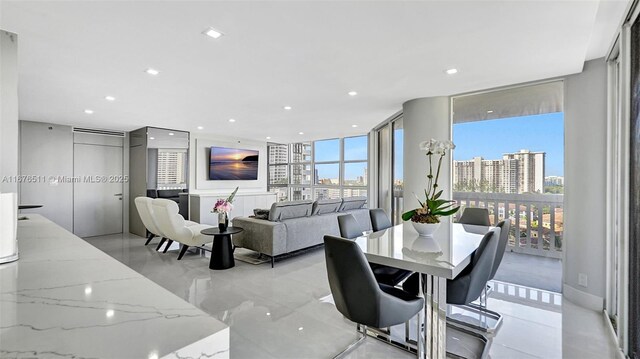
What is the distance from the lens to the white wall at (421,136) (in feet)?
13.1

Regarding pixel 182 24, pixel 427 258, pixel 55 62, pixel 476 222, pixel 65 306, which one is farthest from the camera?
pixel 476 222

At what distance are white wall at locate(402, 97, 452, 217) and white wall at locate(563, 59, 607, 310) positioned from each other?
4.16 feet

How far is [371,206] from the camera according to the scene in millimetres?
6965

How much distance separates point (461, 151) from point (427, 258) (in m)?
2.90

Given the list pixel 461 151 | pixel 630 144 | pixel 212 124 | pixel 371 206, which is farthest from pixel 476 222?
pixel 212 124

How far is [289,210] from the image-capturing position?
438cm

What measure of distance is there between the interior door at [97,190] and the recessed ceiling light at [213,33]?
575cm

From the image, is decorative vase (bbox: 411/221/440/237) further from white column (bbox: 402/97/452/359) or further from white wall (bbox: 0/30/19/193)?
white wall (bbox: 0/30/19/193)

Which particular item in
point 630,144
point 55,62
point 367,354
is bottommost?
point 367,354

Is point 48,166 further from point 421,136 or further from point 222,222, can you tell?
point 421,136

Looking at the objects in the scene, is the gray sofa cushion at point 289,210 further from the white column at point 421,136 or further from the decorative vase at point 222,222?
the white column at point 421,136

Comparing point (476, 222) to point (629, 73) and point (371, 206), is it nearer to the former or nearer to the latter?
point (629, 73)

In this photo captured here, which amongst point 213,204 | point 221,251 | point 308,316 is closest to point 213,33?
point 308,316

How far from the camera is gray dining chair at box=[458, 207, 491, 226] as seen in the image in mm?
3422
